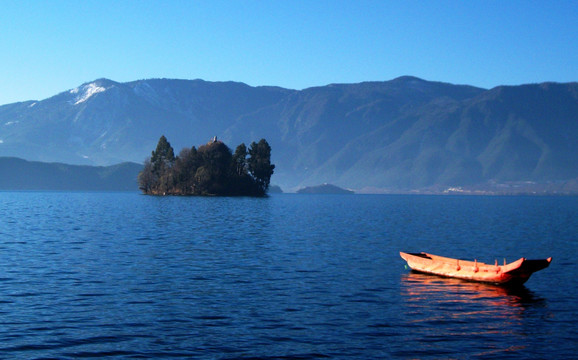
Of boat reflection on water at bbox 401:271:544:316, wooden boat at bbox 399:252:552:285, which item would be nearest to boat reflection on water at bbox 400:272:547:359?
boat reflection on water at bbox 401:271:544:316

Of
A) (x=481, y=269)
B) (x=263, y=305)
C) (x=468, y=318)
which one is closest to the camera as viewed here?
(x=468, y=318)

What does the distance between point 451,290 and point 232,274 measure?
50.6 ft

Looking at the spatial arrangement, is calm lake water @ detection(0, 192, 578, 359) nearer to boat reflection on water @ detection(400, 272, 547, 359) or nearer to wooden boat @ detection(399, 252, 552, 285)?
boat reflection on water @ detection(400, 272, 547, 359)

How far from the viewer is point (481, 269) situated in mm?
43250

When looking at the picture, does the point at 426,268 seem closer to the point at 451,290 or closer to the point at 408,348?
the point at 451,290

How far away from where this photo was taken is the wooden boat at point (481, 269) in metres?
41.2

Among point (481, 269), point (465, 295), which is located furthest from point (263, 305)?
point (481, 269)

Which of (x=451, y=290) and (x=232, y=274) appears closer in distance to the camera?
(x=451, y=290)

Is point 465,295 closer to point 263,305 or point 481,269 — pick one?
point 481,269

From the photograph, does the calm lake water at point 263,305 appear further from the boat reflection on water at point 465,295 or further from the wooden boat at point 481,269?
the wooden boat at point 481,269

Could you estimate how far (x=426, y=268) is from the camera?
47.4 m

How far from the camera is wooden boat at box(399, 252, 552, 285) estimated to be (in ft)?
135

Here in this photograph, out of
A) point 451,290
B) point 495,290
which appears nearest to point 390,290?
point 451,290

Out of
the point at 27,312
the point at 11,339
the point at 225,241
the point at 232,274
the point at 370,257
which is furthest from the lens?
the point at 225,241
